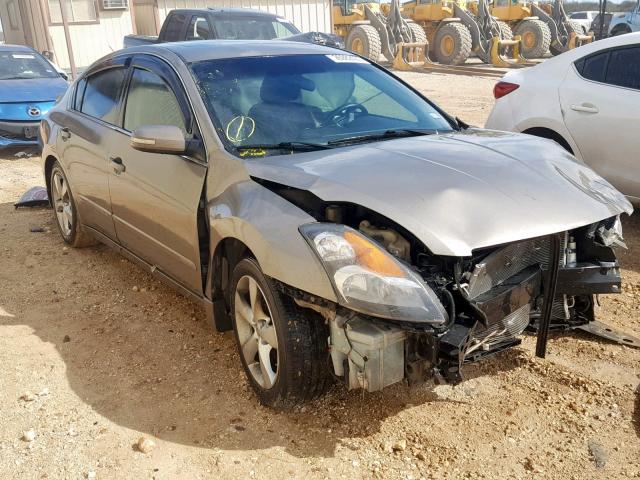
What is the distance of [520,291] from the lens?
111 inches

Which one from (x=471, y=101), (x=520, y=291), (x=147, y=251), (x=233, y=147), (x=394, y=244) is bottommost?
(x=471, y=101)

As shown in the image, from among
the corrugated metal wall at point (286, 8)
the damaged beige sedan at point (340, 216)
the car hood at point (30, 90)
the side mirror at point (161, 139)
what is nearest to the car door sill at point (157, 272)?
the damaged beige sedan at point (340, 216)

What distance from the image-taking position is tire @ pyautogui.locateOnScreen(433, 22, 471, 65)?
68.0ft

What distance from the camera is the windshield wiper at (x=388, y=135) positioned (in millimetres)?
3514

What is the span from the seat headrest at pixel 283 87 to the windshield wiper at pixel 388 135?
1.45 feet

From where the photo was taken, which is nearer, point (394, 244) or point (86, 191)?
point (394, 244)

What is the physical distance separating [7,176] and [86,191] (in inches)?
172

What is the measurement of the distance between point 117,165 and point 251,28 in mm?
8432

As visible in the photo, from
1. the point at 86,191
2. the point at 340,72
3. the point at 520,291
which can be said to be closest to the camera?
the point at 520,291

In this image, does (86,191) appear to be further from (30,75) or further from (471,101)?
(471,101)

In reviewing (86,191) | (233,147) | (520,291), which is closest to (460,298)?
(520,291)

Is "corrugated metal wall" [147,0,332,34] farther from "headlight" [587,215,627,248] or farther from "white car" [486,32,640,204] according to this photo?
"headlight" [587,215,627,248]

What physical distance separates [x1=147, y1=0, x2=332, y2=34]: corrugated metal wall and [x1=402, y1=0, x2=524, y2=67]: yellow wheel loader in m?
3.05

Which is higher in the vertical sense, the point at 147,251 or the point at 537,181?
the point at 537,181
